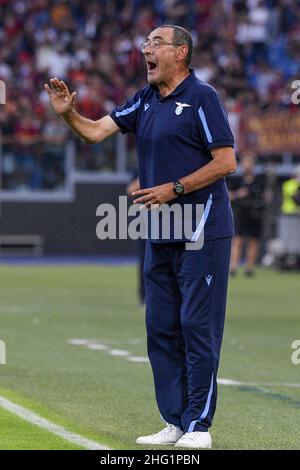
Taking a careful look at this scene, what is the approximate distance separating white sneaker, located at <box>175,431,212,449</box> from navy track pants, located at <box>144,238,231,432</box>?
0.06 metres

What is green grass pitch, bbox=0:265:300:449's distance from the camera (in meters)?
8.59

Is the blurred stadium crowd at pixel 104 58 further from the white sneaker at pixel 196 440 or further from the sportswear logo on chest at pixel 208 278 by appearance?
the white sneaker at pixel 196 440

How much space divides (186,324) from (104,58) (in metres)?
25.9

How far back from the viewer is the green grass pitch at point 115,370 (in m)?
8.59

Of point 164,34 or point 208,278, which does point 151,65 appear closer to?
point 164,34

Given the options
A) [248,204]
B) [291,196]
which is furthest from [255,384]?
[291,196]

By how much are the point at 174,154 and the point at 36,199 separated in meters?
24.9

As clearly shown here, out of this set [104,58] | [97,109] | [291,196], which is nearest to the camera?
[291,196]

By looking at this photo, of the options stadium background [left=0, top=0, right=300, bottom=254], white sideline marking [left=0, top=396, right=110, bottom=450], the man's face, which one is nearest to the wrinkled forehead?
the man's face

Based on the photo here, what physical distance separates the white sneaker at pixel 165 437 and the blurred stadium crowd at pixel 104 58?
944 inches

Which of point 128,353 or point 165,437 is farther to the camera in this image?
point 128,353

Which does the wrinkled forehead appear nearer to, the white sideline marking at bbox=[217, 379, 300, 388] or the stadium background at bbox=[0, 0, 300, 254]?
the white sideline marking at bbox=[217, 379, 300, 388]

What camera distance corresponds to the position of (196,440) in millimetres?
7734

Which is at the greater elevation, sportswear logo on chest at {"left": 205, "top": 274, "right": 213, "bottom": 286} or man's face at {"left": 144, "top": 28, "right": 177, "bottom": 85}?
man's face at {"left": 144, "top": 28, "right": 177, "bottom": 85}
